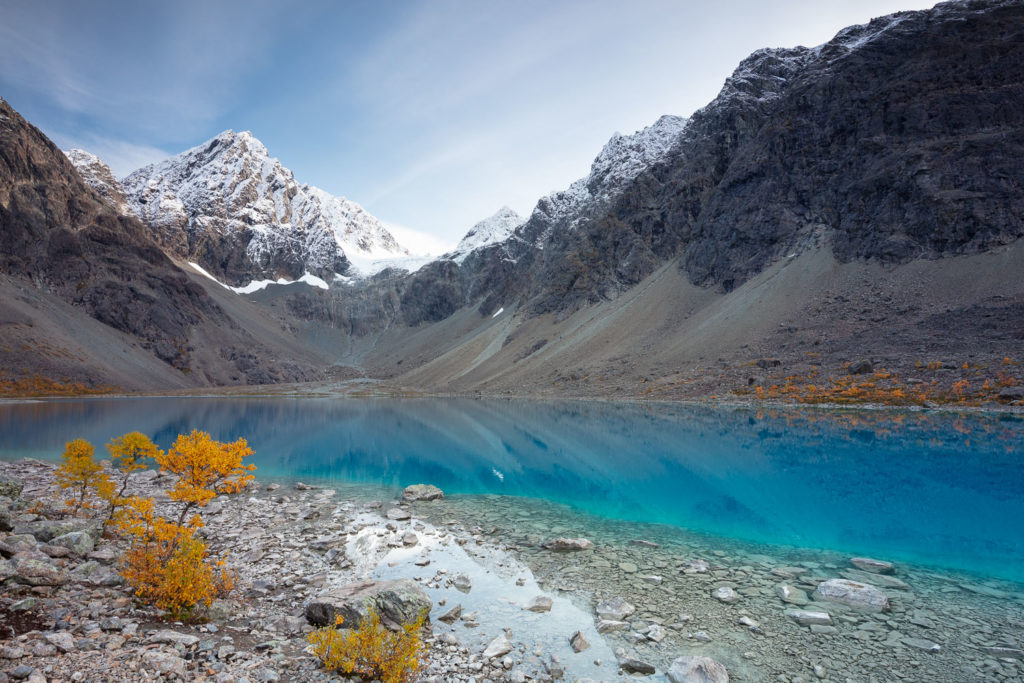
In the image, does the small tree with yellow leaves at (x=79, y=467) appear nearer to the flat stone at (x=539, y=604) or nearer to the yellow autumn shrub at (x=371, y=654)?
the yellow autumn shrub at (x=371, y=654)

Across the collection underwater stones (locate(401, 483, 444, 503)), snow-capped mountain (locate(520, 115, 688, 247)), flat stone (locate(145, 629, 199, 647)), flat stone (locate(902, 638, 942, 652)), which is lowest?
underwater stones (locate(401, 483, 444, 503))

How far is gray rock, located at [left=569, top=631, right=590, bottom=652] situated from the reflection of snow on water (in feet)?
0.31

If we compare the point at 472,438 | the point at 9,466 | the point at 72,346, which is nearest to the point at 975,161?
the point at 472,438

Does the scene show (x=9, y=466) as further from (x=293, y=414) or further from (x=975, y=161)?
(x=975, y=161)

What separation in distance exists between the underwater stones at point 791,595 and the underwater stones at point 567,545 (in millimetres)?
4952

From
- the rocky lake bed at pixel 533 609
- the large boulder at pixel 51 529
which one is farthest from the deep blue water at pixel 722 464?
the large boulder at pixel 51 529

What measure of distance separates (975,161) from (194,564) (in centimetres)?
9857

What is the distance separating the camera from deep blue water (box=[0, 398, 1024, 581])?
50.8 feet

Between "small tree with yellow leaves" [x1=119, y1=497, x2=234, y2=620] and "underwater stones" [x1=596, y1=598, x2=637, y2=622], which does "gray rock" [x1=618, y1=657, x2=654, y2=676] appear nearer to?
"underwater stones" [x1=596, y1=598, x2=637, y2=622]

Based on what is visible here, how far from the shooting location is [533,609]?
33.3 feet

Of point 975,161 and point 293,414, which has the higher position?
point 975,161

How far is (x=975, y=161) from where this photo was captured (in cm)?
7019

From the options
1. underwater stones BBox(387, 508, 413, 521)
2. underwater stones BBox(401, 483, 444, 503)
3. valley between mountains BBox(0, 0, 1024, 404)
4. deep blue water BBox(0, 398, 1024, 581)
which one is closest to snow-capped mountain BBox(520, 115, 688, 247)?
valley between mountains BBox(0, 0, 1024, 404)

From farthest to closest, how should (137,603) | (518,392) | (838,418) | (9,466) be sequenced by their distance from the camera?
(518,392) → (838,418) → (9,466) → (137,603)
